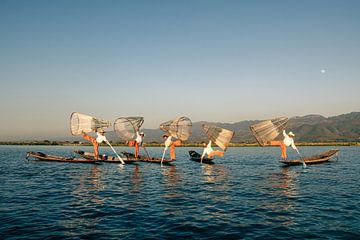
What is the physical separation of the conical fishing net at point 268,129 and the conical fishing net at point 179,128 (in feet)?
31.0

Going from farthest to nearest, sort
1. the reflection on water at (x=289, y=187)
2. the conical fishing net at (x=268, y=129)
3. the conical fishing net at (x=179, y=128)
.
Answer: the conical fishing net at (x=179, y=128), the conical fishing net at (x=268, y=129), the reflection on water at (x=289, y=187)

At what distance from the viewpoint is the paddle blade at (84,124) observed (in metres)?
44.6

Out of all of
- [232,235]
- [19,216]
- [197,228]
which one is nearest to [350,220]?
[232,235]

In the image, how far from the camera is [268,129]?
4259cm

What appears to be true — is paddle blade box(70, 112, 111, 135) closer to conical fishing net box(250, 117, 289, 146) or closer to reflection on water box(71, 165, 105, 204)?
reflection on water box(71, 165, 105, 204)

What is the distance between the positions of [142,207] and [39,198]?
7663 mm

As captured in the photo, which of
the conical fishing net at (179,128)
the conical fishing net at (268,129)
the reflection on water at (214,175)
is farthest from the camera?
the conical fishing net at (179,128)

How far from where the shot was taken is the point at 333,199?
20125mm

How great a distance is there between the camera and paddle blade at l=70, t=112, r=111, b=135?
146ft

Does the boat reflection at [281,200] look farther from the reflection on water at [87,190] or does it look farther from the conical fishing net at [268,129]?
the conical fishing net at [268,129]

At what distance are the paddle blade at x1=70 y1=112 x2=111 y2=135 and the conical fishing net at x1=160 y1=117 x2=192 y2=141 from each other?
9601mm

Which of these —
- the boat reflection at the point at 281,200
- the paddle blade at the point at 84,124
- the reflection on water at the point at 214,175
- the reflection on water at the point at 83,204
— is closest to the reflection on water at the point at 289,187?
the boat reflection at the point at 281,200

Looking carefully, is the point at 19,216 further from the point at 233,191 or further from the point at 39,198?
the point at 233,191

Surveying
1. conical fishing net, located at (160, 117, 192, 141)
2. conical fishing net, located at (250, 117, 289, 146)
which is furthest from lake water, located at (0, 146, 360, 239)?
conical fishing net, located at (160, 117, 192, 141)
